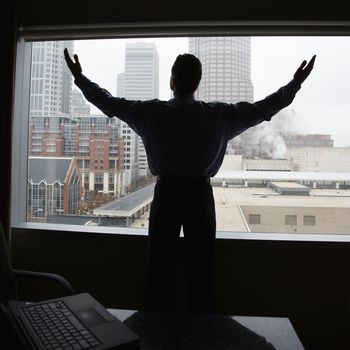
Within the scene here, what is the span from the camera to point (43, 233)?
1.89 meters

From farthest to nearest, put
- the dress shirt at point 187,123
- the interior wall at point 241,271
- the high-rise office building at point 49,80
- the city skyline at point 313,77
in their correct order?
the high-rise office building at point 49,80, the city skyline at point 313,77, the interior wall at point 241,271, the dress shirt at point 187,123

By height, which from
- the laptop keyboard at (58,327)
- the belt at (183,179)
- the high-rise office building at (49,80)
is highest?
the high-rise office building at (49,80)

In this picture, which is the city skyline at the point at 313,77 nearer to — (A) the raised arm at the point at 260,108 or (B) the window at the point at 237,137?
(B) the window at the point at 237,137

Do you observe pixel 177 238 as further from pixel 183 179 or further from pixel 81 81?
pixel 81 81

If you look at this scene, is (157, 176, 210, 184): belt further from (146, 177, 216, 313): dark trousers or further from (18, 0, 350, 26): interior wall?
(18, 0, 350, 26): interior wall

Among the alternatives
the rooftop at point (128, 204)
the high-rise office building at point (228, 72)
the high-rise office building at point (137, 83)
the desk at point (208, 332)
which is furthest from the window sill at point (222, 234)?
the desk at point (208, 332)

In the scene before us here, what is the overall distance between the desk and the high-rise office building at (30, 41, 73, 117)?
1671 mm

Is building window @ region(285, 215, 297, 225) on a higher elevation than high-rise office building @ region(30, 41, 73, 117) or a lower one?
lower

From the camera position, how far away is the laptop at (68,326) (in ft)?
1.84

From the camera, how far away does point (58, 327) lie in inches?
24.1

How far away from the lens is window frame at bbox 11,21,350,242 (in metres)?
1.82

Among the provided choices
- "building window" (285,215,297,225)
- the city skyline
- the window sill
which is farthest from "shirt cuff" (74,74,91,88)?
"building window" (285,215,297,225)

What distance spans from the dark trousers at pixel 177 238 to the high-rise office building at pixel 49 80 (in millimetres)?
1096

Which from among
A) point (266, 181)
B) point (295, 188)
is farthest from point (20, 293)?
point (295, 188)
